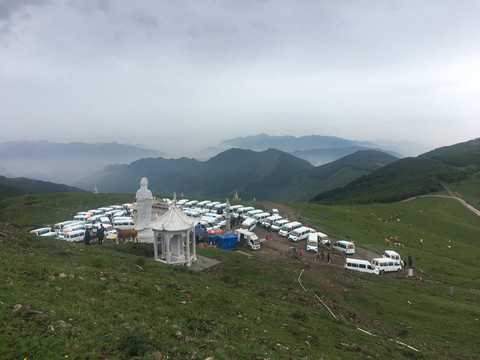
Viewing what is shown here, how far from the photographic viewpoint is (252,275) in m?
25.5

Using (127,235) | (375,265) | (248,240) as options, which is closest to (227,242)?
(248,240)

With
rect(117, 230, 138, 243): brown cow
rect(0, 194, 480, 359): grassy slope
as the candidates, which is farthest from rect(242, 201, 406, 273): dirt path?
rect(117, 230, 138, 243): brown cow

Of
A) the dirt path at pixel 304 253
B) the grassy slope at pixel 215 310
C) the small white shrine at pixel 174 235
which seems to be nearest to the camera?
the grassy slope at pixel 215 310

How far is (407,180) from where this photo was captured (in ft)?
349

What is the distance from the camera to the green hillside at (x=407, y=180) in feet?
292

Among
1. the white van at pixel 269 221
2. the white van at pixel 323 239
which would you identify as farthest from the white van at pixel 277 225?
the white van at pixel 323 239

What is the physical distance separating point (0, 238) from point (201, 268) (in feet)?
52.2

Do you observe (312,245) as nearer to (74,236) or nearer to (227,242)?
(227,242)

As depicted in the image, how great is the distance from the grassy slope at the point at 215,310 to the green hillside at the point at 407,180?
2429 inches

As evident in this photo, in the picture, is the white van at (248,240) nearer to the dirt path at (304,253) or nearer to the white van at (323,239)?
the dirt path at (304,253)

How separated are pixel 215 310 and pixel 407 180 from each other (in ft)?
375

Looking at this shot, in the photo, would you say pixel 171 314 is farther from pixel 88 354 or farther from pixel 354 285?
pixel 354 285

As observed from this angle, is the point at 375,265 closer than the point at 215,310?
No

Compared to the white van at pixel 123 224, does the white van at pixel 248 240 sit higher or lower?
lower
